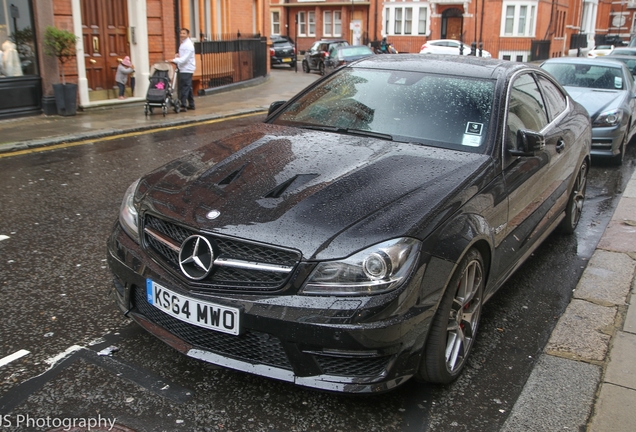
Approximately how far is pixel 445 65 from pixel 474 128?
2.54ft

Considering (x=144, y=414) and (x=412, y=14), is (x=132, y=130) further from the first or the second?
(x=412, y=14)

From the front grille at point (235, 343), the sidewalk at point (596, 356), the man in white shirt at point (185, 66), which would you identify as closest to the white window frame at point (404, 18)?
the man in white shirt at point (185, 66)

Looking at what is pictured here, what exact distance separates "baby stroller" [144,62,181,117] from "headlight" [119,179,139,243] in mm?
10107

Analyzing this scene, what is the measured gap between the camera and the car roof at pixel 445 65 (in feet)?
14.7

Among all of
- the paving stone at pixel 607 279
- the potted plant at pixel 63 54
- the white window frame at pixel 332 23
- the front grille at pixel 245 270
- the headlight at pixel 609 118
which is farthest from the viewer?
the white window frame at pixel 332 23

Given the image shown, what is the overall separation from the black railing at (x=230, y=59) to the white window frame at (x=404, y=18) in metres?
31.4

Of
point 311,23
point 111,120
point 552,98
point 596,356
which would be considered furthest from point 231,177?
point 311,23

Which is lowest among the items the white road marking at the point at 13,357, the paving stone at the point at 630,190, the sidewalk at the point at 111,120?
the paving stone at the point at 630,190

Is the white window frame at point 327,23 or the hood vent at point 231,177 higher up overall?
the white window frame at point 327,23

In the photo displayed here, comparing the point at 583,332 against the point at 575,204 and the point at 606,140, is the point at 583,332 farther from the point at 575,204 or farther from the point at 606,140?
the point at 606,140

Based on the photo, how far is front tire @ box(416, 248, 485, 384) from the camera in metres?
3.16

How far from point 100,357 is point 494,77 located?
3.15m

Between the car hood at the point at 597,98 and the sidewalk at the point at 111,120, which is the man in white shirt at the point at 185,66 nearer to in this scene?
the sidewalk at the point at 111,120

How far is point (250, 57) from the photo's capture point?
2128 cm
